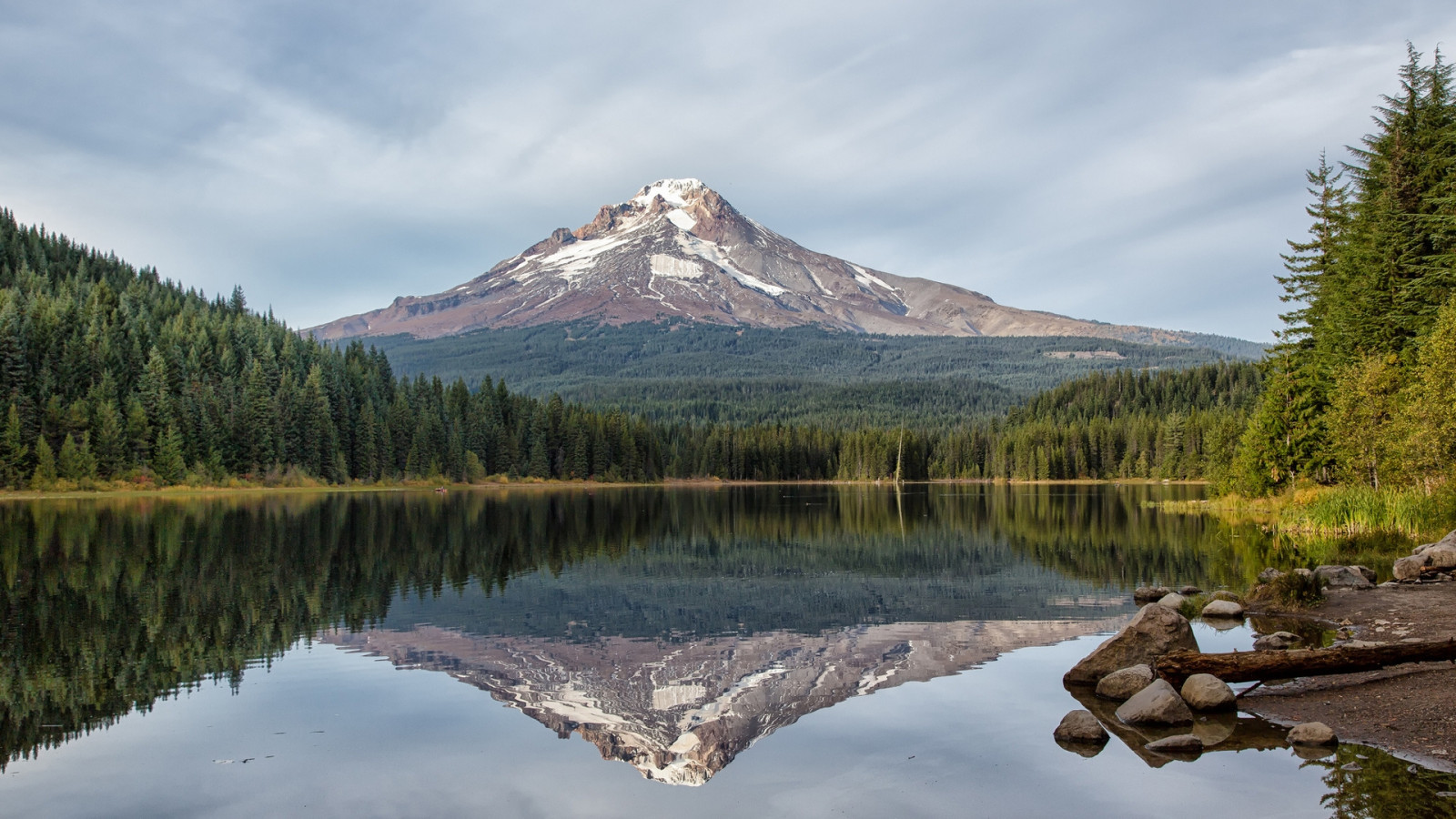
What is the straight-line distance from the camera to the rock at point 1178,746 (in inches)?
490

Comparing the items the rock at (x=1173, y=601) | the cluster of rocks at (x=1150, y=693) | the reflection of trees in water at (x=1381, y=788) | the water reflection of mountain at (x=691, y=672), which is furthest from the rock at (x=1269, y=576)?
the reflection of trees in water at (x=1381, y=788)

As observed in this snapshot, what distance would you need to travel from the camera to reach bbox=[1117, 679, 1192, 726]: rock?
1374 cm

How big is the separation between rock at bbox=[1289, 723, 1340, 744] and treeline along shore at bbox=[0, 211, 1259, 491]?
7562 centimetres

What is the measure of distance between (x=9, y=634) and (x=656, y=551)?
2538 cm

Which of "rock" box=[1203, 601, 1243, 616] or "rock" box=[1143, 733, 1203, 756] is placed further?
"rock" box=[1203, 601, 1243, 616]

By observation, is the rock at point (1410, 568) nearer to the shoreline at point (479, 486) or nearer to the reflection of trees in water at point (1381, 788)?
the reflection of trees in water at point (1381, 788)

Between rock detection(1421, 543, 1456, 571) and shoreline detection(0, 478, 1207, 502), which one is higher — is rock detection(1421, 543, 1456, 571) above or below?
above

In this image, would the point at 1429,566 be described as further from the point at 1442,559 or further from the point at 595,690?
the point at 595,690

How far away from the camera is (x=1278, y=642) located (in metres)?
18.2

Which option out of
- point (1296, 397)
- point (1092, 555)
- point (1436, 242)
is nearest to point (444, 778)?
point (1092, 555)

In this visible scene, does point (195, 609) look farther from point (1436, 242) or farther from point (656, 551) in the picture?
point (1436, 242)

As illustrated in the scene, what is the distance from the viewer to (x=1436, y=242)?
40.0m

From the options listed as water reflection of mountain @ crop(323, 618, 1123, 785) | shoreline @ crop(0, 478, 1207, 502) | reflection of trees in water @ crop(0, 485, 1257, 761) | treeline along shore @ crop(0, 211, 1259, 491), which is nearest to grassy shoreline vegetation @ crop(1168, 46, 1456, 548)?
reflection of trees in water @ crop(0, 485, 1257, 761)

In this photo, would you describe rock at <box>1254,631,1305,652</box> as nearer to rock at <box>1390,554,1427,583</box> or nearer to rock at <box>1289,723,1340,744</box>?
rock at <box>1289,723,1340,744</box>
